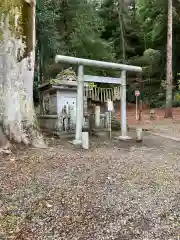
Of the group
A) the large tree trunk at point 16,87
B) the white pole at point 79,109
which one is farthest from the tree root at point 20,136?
the white pole at point 79,109

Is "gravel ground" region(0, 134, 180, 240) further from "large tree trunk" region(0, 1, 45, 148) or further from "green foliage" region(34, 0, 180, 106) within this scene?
"green foliage" region(34, 0, 180, 106)

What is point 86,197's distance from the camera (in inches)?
117

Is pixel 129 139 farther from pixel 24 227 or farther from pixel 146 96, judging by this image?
pixel 146 96

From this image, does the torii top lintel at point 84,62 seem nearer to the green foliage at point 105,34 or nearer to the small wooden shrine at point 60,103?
the small wooden shrine at point 60,103

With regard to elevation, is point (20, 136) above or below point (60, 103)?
below

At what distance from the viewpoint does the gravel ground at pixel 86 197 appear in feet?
Answer: 7.75

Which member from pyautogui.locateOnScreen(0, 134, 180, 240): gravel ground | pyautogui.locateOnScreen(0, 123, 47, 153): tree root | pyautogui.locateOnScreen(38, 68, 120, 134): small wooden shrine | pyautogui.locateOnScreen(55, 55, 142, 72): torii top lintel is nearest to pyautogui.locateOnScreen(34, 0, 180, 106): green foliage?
pyautogui.locateOnScreen(38, 68, 120, 134): small wooden shrine

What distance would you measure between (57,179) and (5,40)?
2.83 meters

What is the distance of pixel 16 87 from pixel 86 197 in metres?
2.77

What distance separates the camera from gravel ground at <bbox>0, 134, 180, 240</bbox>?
2.36 meters

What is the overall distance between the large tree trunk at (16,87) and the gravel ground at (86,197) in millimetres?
451

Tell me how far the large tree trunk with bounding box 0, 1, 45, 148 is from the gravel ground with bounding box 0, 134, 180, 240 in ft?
1.48

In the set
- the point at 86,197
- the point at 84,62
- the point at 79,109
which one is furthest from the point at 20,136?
the point at 84,62

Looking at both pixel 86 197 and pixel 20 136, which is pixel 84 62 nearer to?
pixel 20 136
